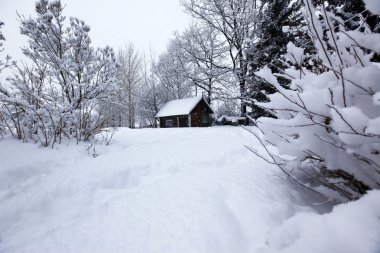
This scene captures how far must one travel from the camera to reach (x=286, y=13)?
11.8 meters

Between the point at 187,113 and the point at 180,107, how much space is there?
66.0 inches

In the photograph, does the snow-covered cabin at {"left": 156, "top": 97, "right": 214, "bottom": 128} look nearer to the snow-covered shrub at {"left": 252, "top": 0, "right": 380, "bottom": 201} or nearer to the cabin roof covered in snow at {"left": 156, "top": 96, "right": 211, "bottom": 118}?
Answer: the cabin roof covered in snow at {"left": 156, "top": 96, "right": 211, "bottom": 118}

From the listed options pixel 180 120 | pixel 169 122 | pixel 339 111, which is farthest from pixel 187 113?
pixel 339 111

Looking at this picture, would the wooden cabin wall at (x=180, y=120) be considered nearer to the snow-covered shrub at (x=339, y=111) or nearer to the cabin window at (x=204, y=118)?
the cabin window at (x=204, y=118)

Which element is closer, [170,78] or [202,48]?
[202,48]

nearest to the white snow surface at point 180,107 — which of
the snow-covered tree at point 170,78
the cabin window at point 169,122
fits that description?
the cabin window at point 169,122

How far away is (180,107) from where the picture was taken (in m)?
22.9

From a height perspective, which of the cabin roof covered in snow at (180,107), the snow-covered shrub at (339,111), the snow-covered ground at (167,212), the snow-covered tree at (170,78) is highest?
the snow-covered tree at (170,78)

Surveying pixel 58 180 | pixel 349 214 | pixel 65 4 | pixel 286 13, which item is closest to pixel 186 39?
pixel 286 13

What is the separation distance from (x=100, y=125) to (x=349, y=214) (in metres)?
3.98

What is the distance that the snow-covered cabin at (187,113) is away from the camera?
2223 cm

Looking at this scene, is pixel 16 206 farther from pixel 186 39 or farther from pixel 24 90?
pixel 186 39

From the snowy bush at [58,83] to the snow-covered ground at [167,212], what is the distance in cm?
126

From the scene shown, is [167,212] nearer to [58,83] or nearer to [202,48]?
[58,83]
